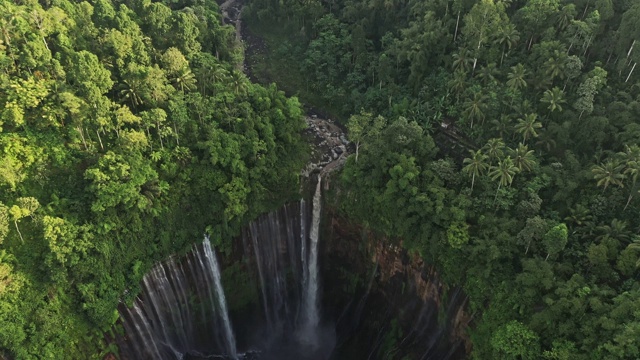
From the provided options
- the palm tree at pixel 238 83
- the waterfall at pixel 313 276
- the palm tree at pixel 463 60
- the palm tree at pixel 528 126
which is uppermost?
the palm tree at pixel 463 60

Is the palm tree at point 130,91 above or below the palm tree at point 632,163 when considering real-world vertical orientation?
above

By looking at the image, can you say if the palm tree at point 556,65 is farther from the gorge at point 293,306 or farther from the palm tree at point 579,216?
the gorge at point 293,306

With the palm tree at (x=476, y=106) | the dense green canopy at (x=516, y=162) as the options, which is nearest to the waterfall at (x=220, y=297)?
the dense green canopy at (x=516, y=162)

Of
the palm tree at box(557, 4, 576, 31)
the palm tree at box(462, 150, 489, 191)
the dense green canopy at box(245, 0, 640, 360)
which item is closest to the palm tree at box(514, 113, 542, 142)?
the dense green canopy at box(245, 0, 640, 360)

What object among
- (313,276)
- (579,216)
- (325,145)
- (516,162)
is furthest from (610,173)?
(313,276)

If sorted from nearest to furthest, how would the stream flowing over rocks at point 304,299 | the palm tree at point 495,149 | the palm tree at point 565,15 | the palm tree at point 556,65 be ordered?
the palm tree at point 495,149
the stream flowing over rocks at point 304,299
the palm tree at point 556,65
the palm tree at point 565,15
